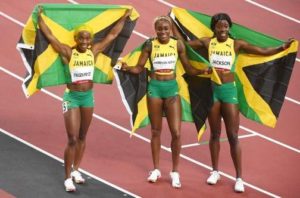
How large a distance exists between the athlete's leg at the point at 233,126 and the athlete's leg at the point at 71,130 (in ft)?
6.23

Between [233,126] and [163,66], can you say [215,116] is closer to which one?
[233,126]

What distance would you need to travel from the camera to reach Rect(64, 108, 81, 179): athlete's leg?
952 centimetres

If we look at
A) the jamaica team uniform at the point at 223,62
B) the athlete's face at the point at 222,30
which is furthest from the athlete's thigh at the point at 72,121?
the athlete's face at the point at 222,30

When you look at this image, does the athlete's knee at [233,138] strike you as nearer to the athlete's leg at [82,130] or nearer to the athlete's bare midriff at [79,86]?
the athlete's leg at [82,130]

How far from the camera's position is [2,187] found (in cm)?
966

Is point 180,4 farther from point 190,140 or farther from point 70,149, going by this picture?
point 70,149

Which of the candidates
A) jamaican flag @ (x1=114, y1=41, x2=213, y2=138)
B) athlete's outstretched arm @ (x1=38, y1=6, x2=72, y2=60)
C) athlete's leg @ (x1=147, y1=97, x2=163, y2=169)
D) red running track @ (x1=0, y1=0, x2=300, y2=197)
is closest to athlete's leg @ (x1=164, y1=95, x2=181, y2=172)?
athlete's leg @ (x1=147, y1=97, x2=163, y2=169)

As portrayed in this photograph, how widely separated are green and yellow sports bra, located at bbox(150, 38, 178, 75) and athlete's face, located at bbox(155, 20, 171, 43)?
0.33ft

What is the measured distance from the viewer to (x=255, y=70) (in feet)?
33.8

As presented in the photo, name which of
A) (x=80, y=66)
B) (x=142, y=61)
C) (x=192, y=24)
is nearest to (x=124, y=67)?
(x=142, y=61)

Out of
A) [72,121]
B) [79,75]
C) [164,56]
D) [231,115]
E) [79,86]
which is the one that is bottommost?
[72,121]

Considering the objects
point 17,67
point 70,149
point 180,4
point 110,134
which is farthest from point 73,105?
point 180,4

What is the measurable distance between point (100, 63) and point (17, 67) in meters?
3.24

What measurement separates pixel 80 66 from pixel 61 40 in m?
0.52
